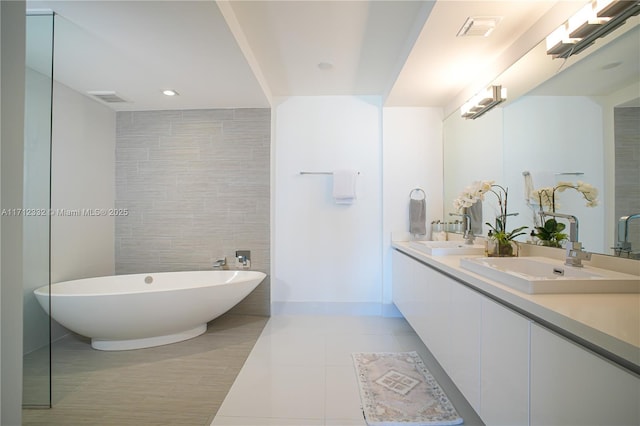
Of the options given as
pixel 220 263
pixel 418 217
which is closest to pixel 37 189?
pixel 220 263

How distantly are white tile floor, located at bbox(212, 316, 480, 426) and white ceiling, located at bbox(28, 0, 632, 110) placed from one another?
226 cm

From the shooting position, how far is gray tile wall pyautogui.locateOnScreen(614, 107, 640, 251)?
1.18 m

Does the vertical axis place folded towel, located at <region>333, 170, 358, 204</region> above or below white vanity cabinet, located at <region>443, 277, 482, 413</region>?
above

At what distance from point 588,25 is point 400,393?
7.10ft

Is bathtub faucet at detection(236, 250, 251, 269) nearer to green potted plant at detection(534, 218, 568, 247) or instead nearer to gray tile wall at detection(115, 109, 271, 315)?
gray tile wall at detection(115, 109, 271, 315)

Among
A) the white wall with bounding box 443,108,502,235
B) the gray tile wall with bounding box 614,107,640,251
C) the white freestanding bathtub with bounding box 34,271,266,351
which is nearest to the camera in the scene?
the gray tile wall with bounding box 614,107,640,251

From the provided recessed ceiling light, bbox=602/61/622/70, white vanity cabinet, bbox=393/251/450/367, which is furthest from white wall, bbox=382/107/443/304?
recessed ceiling light, bbox=602/61/622/70

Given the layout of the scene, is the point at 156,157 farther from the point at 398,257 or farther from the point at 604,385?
the point at 604,385

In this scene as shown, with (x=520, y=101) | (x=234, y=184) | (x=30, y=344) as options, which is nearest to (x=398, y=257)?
(x=520, y=101)

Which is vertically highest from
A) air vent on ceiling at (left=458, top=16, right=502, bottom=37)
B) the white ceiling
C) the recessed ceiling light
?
the white ceiling

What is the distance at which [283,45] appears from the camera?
2.26 meters

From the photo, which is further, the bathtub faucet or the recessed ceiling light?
the bathtub faucet

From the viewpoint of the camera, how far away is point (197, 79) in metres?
2.47

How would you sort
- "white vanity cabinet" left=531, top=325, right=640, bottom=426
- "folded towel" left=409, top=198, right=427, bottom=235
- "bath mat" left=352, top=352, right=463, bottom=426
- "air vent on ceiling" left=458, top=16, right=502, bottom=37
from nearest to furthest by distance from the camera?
"white vanity cabinet" left=531, top=325, right=640, bottom=426, "bath mat" left=352, top=352, right=463, bottom=426, "air vent on ceiling" left=458, top=16, right=502, bottom=37, "folded towel" left=409, top=198, right=427, bottom=235
